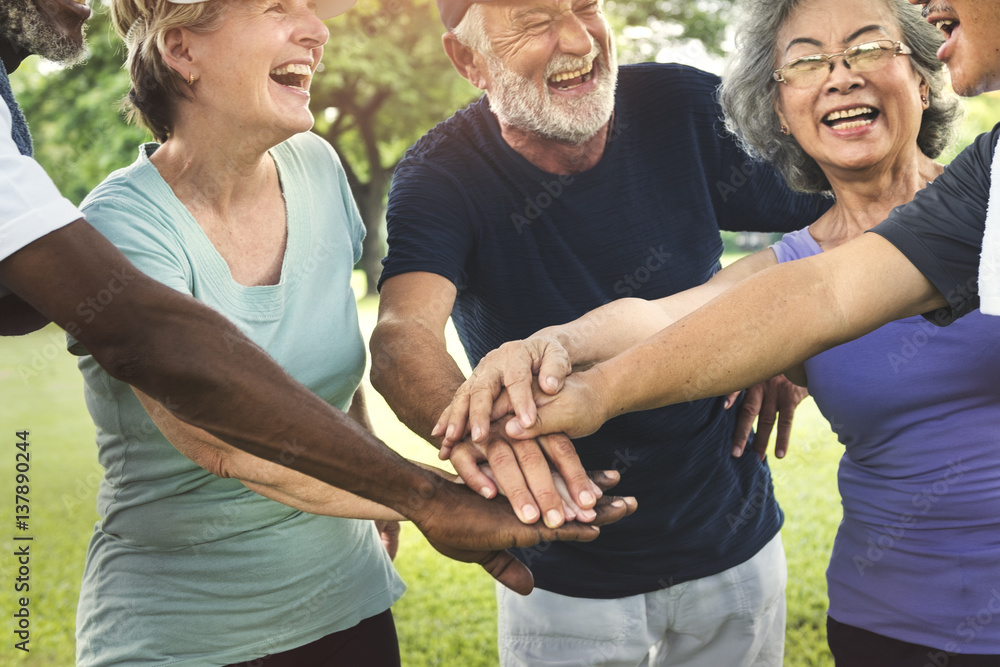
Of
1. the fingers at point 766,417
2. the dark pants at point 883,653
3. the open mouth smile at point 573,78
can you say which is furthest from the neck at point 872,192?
the dark pants at point 883,653

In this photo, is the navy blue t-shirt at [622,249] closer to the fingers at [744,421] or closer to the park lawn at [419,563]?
the fingers at [744,421]

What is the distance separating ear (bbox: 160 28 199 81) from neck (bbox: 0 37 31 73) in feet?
1.02

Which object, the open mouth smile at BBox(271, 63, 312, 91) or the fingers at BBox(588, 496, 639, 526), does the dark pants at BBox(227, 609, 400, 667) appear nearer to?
the fingers at BBox(588, 496, 639, 526)

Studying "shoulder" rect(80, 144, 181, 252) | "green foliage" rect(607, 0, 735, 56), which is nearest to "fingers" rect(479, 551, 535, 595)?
"shoulder" rect(80, 144, 181, 252)

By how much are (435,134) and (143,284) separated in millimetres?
1283

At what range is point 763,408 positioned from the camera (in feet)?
9.53

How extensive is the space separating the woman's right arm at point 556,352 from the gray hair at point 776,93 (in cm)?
36


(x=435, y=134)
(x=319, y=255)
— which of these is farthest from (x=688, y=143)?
(x=319, y=255)

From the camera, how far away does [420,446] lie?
9.20 metres

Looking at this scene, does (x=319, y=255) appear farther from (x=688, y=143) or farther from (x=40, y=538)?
(x=40, y=538)

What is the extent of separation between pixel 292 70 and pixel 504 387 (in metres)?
0.99

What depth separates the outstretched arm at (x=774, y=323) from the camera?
68.2 inches

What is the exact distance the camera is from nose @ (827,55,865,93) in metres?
2.35

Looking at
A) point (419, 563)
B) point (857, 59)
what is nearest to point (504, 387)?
point (857, 59)
